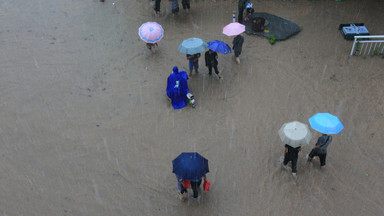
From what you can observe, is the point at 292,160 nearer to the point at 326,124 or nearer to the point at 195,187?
the point at 326,124

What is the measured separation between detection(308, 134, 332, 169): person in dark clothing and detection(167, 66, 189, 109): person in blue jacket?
153 inches

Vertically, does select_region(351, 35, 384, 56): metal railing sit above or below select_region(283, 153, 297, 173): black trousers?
above

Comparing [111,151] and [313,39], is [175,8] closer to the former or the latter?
[313,39]

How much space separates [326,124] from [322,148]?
586mm

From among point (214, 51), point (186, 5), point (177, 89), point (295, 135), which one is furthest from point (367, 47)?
point (186, 5)

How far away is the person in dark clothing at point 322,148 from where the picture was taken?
7.13 meters

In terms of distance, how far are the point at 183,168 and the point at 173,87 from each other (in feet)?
11.3

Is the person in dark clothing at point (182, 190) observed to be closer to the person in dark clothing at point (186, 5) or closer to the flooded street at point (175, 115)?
the flooded street at point (175, 115)

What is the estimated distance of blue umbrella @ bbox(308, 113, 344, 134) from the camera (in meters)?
6.94

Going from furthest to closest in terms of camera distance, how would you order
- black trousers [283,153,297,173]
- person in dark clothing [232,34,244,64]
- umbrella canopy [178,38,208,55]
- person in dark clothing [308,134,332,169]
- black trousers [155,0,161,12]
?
black trousers [155,0,161,12]
person in dark clothing [232,34,244,64]
umbrella canopy [178,38,208,55]
black trousers [283,153,297,173]
person in dark clothing [308,134,332,169]

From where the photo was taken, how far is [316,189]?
739 cm

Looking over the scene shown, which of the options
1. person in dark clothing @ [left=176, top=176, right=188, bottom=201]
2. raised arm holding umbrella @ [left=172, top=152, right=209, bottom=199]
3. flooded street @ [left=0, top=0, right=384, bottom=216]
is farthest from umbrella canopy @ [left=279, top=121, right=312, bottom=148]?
person in dark clothing @ [left=176, top=176, right=188, bottom=201]

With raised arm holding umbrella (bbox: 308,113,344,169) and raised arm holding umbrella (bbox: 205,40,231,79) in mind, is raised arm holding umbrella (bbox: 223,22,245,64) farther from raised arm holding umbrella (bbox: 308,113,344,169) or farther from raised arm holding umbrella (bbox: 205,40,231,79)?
raised arm holding umbrella (bbox: 308,113,344,169)

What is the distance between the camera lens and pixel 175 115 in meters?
9.45
